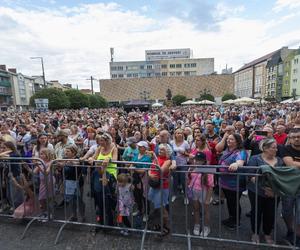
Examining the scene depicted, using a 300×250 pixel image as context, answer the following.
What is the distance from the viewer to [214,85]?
299ft

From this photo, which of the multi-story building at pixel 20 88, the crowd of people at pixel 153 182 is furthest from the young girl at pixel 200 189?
the multi-story building at pixel 20 88

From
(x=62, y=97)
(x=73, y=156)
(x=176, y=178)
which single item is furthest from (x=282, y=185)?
(x=62, y=97)

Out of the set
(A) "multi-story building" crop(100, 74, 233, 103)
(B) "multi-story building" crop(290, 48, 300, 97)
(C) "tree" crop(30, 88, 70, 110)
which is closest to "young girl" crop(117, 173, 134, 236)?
(C) "tree" crop(30, 88, 70, 110)

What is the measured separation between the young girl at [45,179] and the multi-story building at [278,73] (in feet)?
252

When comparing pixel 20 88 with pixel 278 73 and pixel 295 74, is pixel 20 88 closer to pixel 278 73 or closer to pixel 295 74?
pixel 278 73

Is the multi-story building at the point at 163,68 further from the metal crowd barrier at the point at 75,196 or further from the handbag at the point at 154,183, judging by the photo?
the handbag at the point at 154,183

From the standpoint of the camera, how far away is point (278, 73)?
226ft

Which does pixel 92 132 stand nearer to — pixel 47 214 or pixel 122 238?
pixel 47 214

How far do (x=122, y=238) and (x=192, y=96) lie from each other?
93161mm

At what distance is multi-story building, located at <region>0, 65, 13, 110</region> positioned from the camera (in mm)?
61506

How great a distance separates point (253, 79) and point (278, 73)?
20.2m

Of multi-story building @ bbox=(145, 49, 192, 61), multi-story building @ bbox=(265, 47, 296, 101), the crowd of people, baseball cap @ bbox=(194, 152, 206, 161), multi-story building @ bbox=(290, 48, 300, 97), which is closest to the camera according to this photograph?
the crowd of people

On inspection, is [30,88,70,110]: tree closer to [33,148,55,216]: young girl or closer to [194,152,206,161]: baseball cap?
[33,148,55,216]: young girl

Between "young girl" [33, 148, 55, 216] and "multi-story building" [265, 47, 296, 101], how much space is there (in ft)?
252
